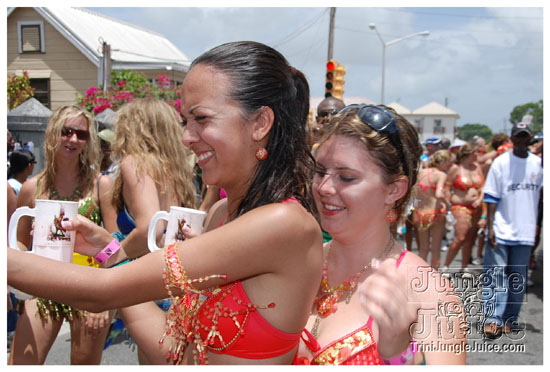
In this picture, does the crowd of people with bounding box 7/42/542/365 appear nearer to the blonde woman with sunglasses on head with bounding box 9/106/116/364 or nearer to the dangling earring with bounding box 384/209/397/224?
the dangling earring with bounding box 384/209/397/224

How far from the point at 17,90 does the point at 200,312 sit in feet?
51.8

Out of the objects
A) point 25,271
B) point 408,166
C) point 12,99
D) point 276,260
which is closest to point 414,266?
point 408,166

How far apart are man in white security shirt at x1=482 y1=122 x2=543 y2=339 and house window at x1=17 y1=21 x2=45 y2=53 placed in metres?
21.4

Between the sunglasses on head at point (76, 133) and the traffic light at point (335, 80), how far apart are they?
330 inches

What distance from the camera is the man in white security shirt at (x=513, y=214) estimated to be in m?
5.96

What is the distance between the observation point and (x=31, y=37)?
2223 centimetres

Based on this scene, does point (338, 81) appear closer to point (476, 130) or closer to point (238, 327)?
point (238, 327)

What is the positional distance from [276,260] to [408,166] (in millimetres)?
719

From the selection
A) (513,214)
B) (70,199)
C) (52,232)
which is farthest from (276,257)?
(513,214)

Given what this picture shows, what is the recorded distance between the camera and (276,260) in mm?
1531

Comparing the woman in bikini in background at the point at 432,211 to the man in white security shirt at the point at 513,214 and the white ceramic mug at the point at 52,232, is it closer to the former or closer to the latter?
the man in white security shirt at the point at 513,214

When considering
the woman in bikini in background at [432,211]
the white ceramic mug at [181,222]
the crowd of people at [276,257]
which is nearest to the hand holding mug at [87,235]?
the crowd of people at [276,257]

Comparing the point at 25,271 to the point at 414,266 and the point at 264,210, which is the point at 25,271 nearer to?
the point at 264,210

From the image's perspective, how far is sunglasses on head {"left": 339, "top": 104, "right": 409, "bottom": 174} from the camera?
1.89 meters
